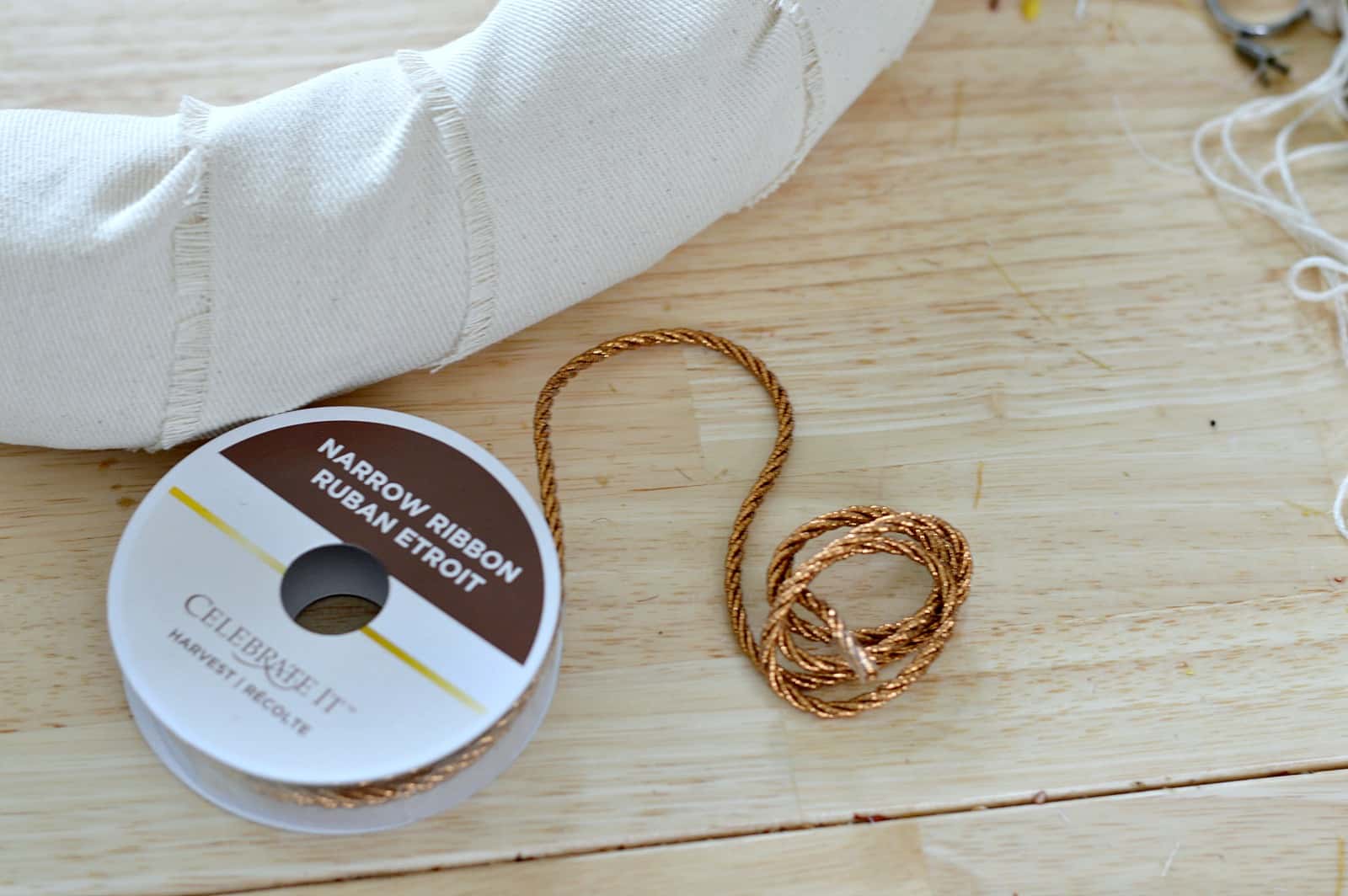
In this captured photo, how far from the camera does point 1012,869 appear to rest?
0.56 meters

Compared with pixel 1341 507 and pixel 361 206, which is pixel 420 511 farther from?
pixel 1341 507

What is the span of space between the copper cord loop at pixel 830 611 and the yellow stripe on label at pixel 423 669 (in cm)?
2

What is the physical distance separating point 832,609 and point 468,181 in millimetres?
279

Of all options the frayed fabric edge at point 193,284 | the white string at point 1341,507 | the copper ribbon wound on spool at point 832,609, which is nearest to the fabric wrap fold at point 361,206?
the frayed fabric edge at point 193,284

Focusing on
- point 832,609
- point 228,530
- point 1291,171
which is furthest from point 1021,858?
point 1291,171

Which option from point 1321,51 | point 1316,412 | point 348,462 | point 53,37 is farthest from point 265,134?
point 1321,51

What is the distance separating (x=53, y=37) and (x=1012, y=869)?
0.75 meters

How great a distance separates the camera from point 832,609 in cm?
59

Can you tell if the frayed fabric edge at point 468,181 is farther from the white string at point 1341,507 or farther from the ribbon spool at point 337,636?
the white string at point 1341,507

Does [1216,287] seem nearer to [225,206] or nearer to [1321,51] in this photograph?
[1321,51]

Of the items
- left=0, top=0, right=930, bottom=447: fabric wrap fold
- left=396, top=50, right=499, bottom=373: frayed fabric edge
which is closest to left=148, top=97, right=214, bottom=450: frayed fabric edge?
left=0, top=0, right=930, bottom=447: fabric wrap fold

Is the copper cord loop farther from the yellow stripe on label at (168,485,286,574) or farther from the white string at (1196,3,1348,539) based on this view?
the white string at (1196,3,1348,539)

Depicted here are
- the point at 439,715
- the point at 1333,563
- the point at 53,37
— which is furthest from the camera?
the point at 53,37

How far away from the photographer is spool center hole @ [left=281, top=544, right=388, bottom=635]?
1.91ft
